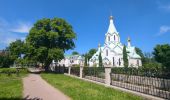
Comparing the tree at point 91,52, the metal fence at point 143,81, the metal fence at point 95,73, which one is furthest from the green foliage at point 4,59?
the metal fence at point 143,81

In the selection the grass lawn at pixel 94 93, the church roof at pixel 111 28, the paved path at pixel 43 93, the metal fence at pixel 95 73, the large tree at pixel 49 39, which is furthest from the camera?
the church roof at pixel 111 28

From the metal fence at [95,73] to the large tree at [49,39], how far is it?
623 inches

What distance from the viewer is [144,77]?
11039 mm

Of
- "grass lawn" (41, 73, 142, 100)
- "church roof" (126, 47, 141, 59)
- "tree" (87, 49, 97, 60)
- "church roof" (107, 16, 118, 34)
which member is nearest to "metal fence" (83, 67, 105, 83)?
"grass lawn" (41, 73, 142, 100)

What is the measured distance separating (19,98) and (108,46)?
193 feet

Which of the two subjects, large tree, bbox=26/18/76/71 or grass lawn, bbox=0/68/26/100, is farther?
large tree, bbox=26/18/76/71

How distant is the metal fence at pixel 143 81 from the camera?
9661mm

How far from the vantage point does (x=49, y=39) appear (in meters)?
40.7

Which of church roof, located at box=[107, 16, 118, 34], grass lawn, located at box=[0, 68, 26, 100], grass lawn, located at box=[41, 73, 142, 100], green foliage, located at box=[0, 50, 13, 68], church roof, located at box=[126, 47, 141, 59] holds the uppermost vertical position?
church roof, located at box=[107, 16, 118, 34]

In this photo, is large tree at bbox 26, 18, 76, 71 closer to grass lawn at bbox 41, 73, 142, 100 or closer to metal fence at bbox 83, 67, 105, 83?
metal fence at bbox 83, 67, 105, 83

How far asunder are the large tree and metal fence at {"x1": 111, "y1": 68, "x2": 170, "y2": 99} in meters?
25.3

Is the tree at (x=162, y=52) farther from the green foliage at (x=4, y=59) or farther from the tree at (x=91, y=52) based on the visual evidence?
the tree at (x=91, y=52)

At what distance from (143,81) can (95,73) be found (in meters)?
8.62

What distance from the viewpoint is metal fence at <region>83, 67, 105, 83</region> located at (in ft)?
58.6
